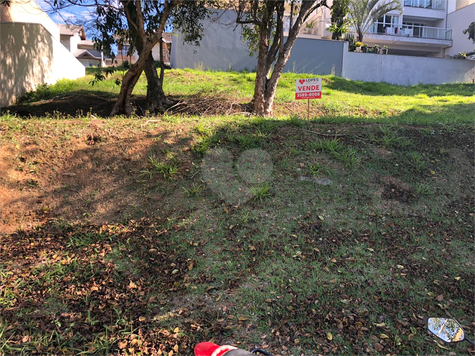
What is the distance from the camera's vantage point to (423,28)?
27.2 meters

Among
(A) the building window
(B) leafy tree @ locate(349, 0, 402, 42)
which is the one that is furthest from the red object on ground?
(A) the building window

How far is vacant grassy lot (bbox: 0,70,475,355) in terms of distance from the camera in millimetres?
2787

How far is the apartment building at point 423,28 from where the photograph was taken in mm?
25750

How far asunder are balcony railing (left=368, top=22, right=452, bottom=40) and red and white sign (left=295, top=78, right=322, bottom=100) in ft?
77.5

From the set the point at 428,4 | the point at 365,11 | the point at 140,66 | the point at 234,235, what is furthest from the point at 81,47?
the point at 234,235

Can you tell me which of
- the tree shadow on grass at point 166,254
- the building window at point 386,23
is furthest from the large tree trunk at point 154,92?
the building window at point 386,23

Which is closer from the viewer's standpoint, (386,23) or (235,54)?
(235,54)

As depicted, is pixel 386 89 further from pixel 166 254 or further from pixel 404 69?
pixel 166 254

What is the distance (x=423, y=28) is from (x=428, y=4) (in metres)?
3.14

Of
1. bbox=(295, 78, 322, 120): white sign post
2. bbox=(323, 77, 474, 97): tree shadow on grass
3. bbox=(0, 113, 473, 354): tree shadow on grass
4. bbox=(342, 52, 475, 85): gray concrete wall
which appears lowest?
bbox=(0, 113, 473, 354): tree shadow on grass

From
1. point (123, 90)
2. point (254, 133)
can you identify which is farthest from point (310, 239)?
point (123, 90)

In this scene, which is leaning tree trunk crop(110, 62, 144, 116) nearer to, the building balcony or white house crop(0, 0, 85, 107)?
white house crop(0, 0, 85, 107)

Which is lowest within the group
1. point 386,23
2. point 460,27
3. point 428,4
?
point 460,27

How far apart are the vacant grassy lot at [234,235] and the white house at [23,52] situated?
4.32 metres
